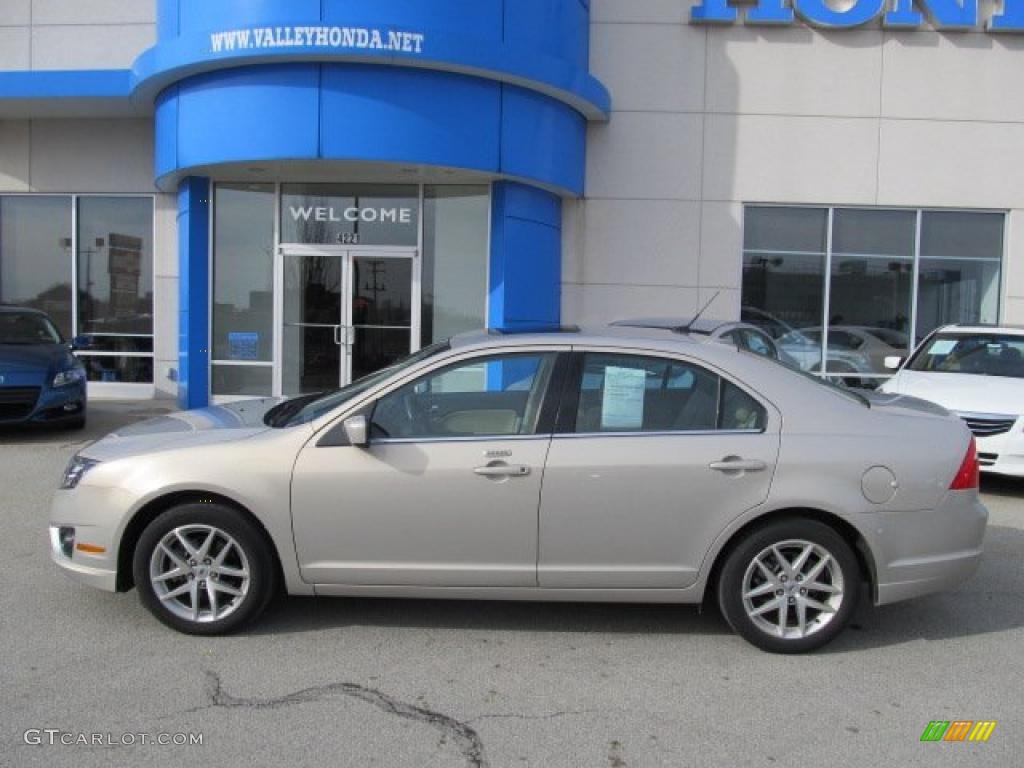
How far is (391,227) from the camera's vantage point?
12.4 metres

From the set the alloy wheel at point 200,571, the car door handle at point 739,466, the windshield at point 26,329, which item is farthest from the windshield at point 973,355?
the windshield at point 26,329

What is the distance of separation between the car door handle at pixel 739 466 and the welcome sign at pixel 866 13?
10.3 metres

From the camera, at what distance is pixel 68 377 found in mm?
10289

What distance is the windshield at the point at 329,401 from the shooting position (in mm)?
4421

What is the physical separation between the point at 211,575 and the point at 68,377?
23.6ft

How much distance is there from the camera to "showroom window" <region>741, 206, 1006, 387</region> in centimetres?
1312

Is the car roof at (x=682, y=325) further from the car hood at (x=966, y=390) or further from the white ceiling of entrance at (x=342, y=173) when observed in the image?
the white ceiling of entrance at (x=342, y=173)

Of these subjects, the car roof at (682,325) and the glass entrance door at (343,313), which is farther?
the glass entrance door at (343,313)

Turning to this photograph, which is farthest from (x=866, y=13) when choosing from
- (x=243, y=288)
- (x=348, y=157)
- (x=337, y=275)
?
(x=243, y=288)

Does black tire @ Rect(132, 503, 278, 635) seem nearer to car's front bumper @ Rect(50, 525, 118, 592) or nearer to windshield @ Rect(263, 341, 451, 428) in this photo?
car's front bumper @ Rect(50, 525, 118, 592)

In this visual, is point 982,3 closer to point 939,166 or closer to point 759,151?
point 939,166

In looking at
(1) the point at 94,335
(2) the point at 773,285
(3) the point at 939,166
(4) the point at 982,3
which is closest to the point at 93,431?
(1) the point at 94,335

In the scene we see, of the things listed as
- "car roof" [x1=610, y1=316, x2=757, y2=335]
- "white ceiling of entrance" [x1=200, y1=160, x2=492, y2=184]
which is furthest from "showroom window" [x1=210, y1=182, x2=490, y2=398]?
"car roof" [x1=610, y1=316, x2=757, y2=335]

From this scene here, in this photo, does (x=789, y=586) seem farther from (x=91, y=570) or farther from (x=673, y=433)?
(x=91, y=570)
